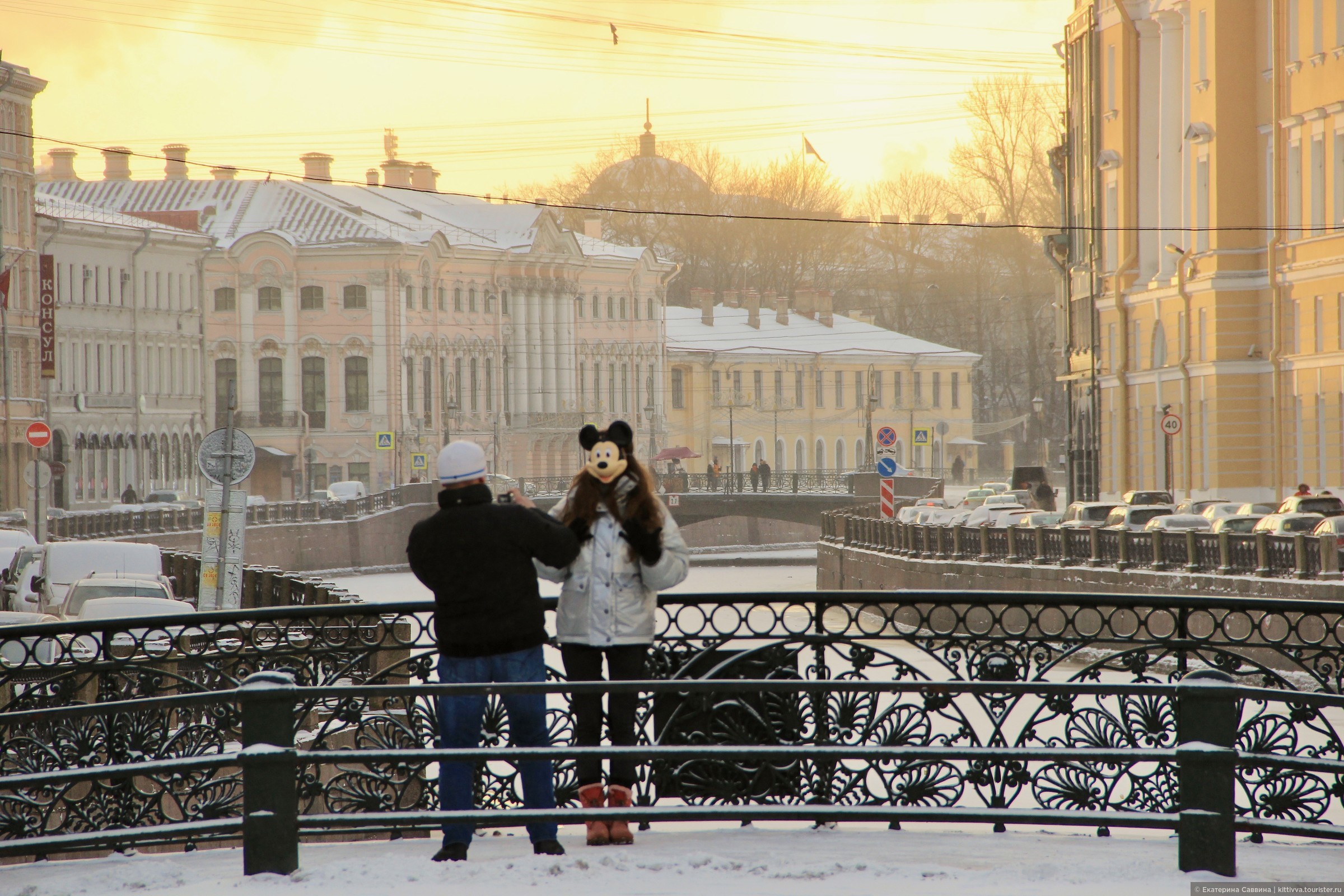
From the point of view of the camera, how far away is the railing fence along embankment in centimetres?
655

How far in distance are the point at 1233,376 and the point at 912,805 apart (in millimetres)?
35643

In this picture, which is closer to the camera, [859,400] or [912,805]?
[912,805]

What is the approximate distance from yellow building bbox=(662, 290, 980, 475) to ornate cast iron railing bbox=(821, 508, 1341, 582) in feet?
147

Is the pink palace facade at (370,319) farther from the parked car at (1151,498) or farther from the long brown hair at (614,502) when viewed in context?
the long brown hair at (614,502)

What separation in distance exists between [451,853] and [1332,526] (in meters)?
23.6

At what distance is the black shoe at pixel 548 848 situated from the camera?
22.6 feet

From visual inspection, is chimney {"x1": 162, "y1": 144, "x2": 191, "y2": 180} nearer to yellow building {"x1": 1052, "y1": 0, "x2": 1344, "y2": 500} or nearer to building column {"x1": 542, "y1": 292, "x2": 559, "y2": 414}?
building column {"x1": 542, "y1": 292, "x2": 559, "y2": 414}

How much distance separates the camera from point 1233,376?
41.3m

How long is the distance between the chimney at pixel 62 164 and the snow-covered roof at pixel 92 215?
5.81 m

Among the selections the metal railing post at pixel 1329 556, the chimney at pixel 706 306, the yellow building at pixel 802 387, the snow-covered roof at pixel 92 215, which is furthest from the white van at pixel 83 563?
the chimney at pixel 706 306

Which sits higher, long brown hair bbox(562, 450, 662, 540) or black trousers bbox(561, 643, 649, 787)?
long brown hair bbox(562, 450, 662, 540)

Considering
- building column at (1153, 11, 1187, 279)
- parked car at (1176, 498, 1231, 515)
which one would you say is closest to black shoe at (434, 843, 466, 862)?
parked car at (1176, 498, 1231, 515)

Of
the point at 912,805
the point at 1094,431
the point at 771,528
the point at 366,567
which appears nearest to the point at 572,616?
the point at 912,805

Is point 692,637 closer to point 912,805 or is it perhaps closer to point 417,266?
point 912,805
